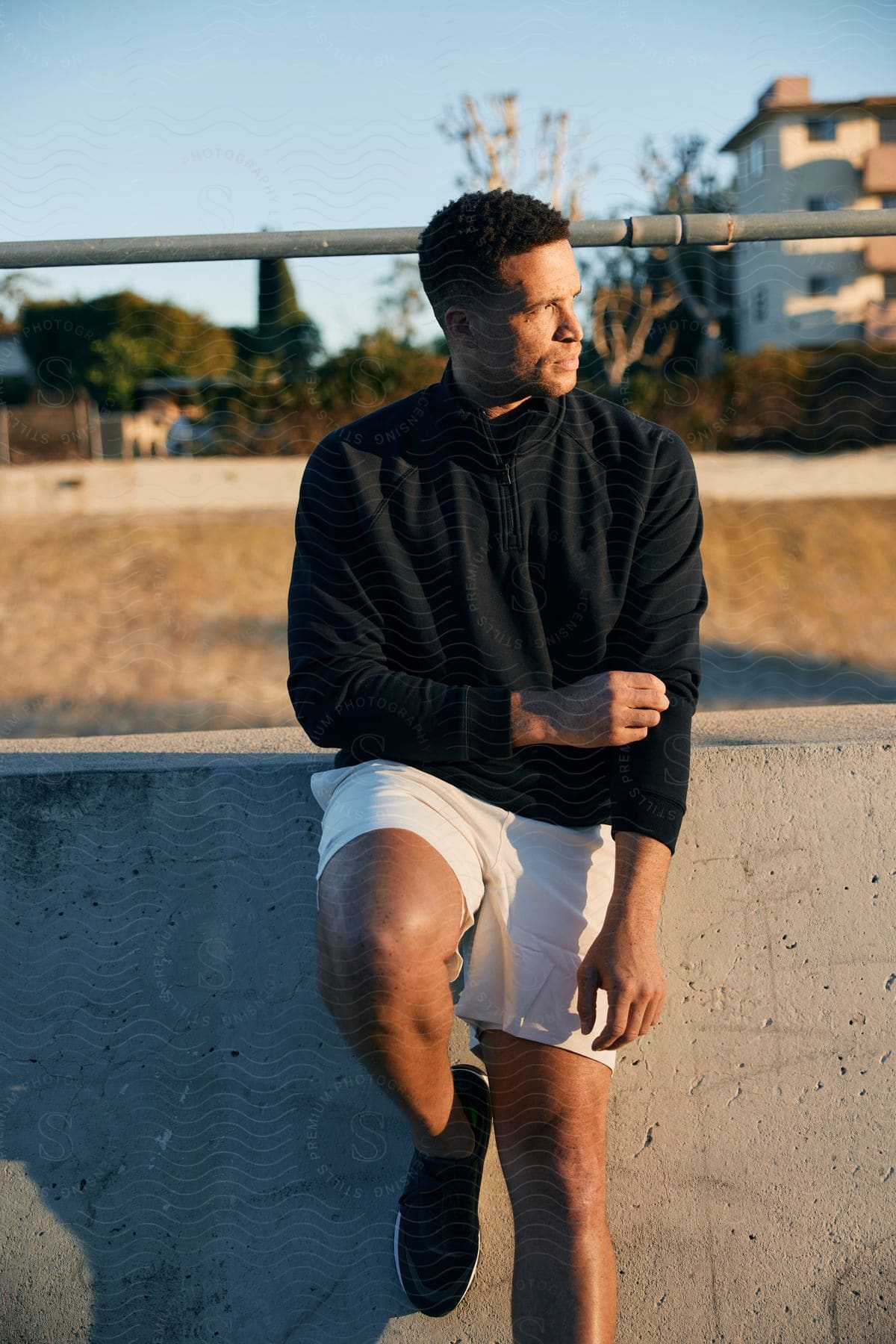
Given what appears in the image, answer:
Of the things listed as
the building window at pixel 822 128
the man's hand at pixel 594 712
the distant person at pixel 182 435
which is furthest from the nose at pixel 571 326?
the distant person at pixel 182 435

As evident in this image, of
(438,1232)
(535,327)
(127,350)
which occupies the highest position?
(127,350)

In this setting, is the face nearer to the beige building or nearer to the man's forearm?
the beige building

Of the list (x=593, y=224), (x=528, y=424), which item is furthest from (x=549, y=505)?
(x=593, y=224)

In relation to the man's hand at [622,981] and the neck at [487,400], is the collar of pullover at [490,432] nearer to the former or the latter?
the neck at [487,400]

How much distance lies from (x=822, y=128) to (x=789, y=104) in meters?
0.99

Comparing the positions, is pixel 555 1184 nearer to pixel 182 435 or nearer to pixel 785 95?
pixel 785 95

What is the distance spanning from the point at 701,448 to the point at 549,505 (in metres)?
11.0

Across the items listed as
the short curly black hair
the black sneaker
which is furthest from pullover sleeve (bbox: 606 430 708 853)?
the black sneaker

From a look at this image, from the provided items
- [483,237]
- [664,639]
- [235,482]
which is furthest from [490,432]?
[235,482]

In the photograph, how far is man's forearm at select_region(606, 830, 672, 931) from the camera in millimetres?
1638

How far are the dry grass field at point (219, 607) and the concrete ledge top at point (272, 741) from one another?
8301 mm

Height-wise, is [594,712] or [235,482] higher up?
[594,712]

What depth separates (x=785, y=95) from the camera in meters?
2.93

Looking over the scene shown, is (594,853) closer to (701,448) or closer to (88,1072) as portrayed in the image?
(88,1072)
